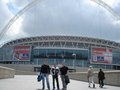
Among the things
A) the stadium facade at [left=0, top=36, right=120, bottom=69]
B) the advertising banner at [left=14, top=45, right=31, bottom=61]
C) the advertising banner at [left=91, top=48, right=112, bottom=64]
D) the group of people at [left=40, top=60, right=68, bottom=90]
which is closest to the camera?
the group of people at [left=40, top=60, right=68, bottom=90]

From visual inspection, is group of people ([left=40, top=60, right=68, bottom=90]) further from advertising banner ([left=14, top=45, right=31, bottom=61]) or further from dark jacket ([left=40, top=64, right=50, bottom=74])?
advertising banner ([left=14, top=45, right=31, bottom=61])

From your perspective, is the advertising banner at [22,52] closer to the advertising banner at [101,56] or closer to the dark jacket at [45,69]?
the advertising banner at [101,56]

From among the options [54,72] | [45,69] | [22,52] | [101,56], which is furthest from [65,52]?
[45,69]

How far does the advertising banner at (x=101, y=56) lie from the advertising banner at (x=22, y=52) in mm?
23245

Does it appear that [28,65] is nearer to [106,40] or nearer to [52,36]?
[52,36]

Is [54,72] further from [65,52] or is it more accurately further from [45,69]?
[65,52]

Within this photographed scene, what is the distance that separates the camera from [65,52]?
403 feet

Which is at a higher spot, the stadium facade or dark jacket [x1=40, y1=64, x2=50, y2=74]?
the stadium facade

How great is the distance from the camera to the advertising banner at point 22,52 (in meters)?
121

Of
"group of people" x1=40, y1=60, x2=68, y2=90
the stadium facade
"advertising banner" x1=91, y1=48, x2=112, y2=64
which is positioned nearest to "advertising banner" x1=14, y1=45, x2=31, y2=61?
the stadium facade

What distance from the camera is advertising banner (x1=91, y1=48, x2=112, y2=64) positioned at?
4660 inches

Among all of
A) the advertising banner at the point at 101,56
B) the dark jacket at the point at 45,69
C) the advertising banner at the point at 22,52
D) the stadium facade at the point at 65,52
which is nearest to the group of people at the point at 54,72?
the dark jacket at the point at 45,69

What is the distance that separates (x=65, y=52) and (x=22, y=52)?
15547mm

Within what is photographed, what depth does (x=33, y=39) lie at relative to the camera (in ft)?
436
